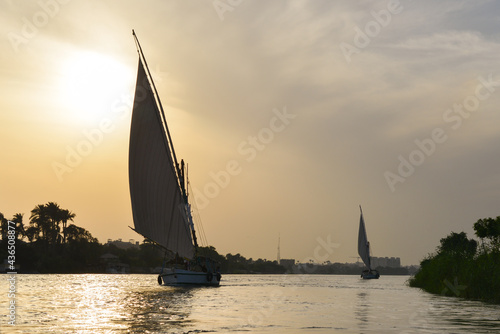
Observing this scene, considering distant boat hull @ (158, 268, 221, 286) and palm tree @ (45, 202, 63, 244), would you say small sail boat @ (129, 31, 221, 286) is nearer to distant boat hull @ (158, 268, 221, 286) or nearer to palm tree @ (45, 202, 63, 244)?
distant boat hull @ (158, 268, 221, 286)

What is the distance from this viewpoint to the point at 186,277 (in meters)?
69.6

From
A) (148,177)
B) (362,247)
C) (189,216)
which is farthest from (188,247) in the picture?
(362,247)

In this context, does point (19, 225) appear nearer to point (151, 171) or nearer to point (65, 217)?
point (65, 217)

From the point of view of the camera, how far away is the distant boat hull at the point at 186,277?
69250 mm

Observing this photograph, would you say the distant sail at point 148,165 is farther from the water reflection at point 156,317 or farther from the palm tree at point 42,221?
the palm tree at point 42,221

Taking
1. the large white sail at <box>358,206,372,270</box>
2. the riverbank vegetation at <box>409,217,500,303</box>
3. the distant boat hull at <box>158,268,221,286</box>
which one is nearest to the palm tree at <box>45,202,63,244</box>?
the large white sail at <box>358,206,372,270</box>

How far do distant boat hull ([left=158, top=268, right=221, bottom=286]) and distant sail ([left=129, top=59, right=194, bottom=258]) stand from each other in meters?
4.99

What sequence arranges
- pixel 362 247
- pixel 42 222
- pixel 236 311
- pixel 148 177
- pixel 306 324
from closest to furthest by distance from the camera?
pixel 306 324
pixel 236 311
pixel 148 177
pixel 362 247
pixel 42 222

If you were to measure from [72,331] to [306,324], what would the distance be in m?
11.6

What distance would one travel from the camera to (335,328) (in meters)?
30.2

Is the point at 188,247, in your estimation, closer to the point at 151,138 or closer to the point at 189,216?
the point at 189,216

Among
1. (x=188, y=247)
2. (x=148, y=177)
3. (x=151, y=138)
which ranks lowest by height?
(x=188, y=247)

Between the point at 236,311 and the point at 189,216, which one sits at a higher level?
the point at 189,216

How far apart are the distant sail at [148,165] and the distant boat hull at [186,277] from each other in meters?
4.99
